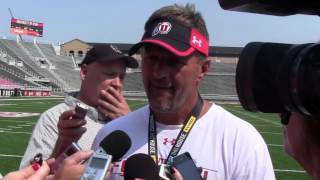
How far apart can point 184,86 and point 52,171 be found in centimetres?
76

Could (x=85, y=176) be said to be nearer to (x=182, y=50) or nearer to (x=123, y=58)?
(x=182, y=50)

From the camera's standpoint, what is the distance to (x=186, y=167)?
192 centimetres

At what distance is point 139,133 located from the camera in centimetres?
266

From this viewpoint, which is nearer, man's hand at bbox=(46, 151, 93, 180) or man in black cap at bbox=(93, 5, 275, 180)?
man's hand at bbox=(46, 151, 93, 180)

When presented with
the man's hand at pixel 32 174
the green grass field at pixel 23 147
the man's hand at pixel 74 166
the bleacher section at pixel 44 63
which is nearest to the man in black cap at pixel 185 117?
the man's hand at pixel 32 174

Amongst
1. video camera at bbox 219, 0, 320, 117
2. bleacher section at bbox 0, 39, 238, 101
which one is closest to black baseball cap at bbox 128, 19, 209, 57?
video camera at bbox 219, 0, 320, 117

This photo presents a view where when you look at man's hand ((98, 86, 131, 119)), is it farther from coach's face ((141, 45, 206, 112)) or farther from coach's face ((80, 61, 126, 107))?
coach's face ((141, 45, 206, 112))

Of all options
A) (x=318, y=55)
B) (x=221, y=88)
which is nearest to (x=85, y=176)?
(x=318, y=55)

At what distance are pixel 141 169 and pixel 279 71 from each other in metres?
0.88

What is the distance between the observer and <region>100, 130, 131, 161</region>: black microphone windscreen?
6.78 ft

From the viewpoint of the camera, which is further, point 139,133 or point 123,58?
point 123,58

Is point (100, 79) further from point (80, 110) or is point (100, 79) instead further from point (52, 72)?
point (52, 72)

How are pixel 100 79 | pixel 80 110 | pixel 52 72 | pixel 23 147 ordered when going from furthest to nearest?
pixel 52 72 < pixel 23 147 < pixel 100 79 < pixel 80 110

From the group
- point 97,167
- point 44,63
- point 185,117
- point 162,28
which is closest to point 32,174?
point 97,167
